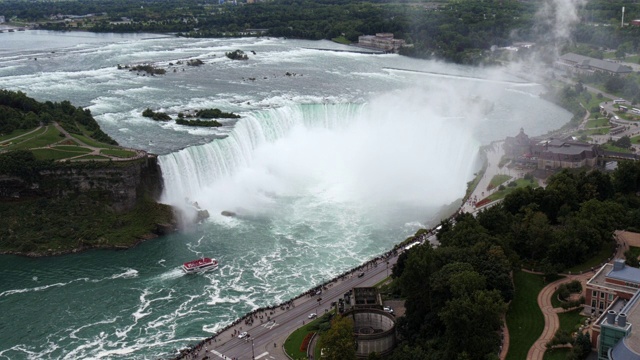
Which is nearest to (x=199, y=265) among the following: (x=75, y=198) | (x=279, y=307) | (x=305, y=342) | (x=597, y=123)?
(x=279, y=307)

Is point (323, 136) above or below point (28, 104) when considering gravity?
below

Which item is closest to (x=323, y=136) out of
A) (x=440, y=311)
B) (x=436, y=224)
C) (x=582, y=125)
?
(x=436, y=224)

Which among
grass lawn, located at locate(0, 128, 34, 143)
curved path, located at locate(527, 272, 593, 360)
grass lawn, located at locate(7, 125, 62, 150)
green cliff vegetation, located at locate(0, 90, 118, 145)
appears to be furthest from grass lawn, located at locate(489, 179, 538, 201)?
grass lawn, located at locate(0, 128, 34, 143)

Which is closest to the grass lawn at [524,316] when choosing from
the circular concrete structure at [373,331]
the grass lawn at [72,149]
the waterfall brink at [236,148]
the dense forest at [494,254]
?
the dense forest at [494,254]

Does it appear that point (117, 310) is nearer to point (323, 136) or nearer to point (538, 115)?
point (323, 136)

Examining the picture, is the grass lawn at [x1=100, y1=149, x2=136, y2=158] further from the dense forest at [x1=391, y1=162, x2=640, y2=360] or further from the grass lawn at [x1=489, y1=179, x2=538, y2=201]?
the grass lawn at [x1=489, y1=179, x2=538, y2=201]

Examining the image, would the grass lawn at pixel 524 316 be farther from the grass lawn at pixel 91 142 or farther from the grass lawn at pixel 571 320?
the grass lawn at pixel 91 142

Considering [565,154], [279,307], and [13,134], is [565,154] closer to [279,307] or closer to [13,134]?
[279,307]
